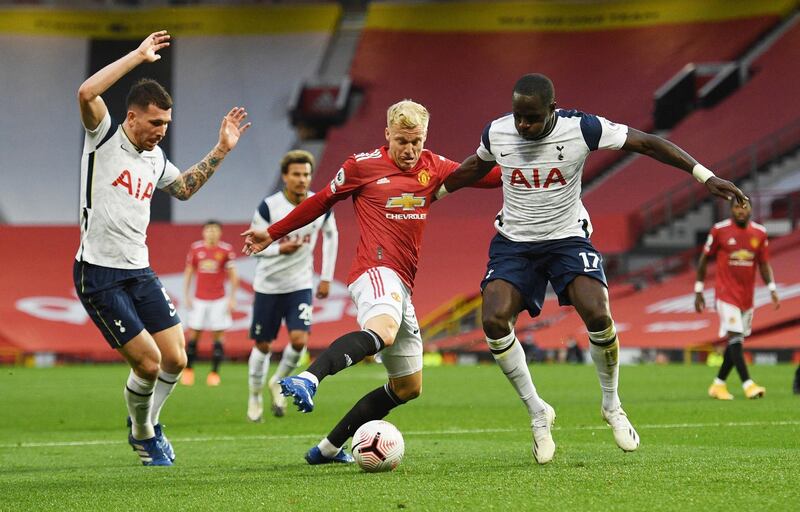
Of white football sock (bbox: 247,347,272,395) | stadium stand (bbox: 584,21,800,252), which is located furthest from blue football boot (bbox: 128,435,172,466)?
stadium stand (bbox: 584,21,800,252)

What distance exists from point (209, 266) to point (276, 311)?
8456 millimetres

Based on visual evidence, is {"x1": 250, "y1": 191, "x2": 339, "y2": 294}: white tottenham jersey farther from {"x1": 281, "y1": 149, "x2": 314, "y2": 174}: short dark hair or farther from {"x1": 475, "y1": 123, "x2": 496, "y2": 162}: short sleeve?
{"x1": 475, "y1": 123, "x2": 496, "y2": 162}: short sleeve

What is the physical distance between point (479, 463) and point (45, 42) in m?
32.1

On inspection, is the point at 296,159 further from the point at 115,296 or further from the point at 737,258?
the point at 737,258

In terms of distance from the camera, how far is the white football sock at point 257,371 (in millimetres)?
12578

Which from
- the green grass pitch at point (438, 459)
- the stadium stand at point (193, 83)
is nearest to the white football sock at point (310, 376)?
the green grass pitch at point (438, 459)

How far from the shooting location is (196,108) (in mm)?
36250

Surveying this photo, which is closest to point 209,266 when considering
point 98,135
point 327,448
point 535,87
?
point 98,135

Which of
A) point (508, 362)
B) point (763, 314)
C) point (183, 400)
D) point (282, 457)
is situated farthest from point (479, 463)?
point (763, 314)

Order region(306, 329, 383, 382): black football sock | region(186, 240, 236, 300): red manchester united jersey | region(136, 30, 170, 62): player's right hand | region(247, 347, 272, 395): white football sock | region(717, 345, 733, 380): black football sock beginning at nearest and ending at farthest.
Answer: region(306, 329, 383, 382): black football sock → region(136, 30, 170, 62): player's right hand → region(247, 347, 272, 395): white football sock → region(717, 345, 733, 380): black football sock → region(186, 240, 236, 300): red manchester united jersey

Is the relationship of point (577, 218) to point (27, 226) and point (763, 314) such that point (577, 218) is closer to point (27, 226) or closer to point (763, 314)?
point (763, 314)

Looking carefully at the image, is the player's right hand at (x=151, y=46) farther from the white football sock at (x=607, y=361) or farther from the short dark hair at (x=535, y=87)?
the white football sock at (x=607, y=361)

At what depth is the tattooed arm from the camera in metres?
8.29

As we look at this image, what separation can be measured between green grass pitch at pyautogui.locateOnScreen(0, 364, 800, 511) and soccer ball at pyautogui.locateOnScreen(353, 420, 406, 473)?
9 cm
